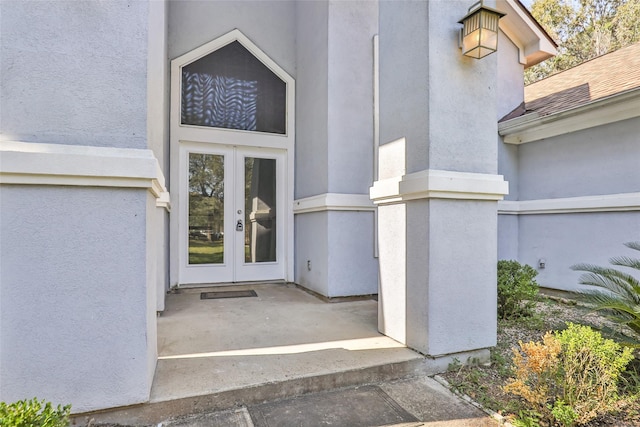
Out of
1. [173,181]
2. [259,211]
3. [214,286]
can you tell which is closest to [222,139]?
[173,181]

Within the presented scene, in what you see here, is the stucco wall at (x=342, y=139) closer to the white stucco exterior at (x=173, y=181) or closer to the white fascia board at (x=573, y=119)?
the white stucco exterior at (x=173, y=181)

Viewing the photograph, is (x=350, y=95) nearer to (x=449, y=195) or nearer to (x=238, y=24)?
(x=238, y=24)

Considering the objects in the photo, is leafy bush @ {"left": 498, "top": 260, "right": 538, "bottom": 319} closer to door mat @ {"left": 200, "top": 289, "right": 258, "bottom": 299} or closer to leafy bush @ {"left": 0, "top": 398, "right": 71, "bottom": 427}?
door mat @ {"left": 200, "top": 289, "right": 258, "bottom": 299}

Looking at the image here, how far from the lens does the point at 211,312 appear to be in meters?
4.11

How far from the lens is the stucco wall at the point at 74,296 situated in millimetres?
1872

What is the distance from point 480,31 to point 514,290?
2.81 meters

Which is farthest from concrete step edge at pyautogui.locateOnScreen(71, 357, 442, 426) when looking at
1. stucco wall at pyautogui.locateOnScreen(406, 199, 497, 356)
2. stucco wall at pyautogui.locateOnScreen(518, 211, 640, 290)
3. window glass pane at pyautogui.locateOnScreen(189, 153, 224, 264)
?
stucco wall at pyautogui.locateOnScreen(518, 211, 640, 290)

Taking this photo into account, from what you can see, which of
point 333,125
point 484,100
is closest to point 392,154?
point 484,100

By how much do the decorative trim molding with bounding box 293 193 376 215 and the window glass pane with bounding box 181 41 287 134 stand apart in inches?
67.3

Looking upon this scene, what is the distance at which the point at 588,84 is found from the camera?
6293 mm

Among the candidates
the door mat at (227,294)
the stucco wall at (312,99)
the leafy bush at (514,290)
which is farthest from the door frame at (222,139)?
the leafy bush at (514,290)

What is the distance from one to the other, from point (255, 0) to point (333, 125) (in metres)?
2.88

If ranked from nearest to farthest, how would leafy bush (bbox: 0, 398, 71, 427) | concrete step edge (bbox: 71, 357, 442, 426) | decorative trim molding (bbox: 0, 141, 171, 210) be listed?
leafy bush (bbox: 0, 398, 71, 427) < decorative trim molding (bbox: 0, 141, 171, 210) < concrete step edge (bbox: 71, 357, 442, 426)

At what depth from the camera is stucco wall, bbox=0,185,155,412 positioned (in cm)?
187
